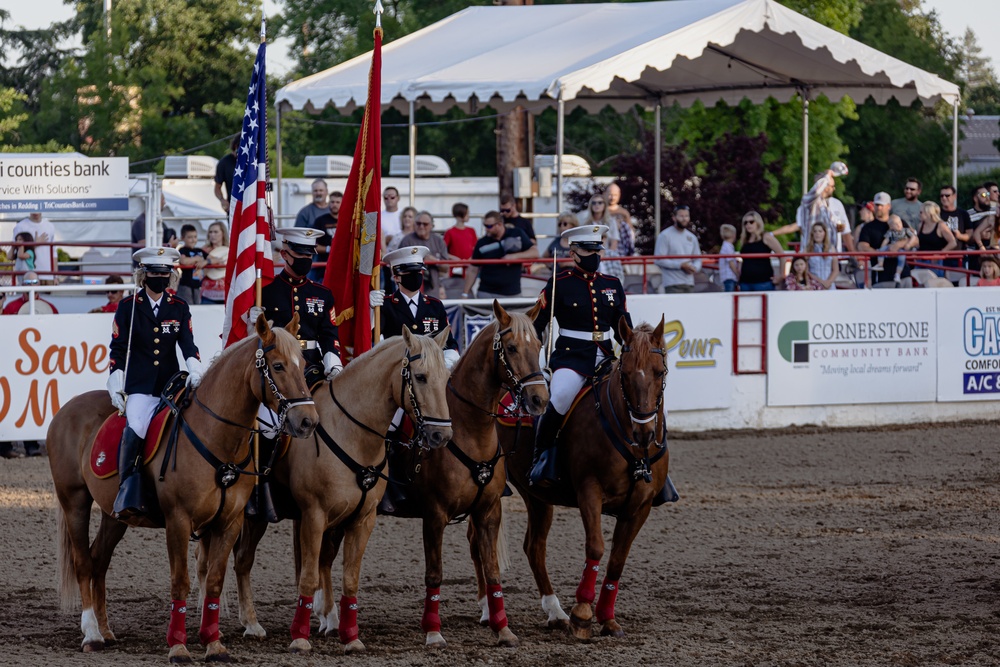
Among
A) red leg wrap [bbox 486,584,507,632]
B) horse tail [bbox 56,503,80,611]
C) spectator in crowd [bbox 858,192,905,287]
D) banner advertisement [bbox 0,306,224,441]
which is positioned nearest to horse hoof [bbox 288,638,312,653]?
red leg wrap [bbox 486,584,507,632]

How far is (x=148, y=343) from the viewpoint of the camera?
335 inches

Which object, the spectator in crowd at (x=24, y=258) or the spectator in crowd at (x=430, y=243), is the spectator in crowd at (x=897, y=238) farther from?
the spectator in crowd at (x=24, y=258)

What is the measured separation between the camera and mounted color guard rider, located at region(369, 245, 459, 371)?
929cm

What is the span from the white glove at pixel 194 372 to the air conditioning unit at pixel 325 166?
19540 millimetres

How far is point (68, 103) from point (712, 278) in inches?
1268

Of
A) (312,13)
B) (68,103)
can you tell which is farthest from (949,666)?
(312,13)

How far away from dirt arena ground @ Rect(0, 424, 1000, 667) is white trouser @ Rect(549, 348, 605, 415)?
1.43 m

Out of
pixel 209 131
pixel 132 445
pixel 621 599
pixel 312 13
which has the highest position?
pixel 312 13

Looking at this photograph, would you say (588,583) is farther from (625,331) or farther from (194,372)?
(194,372)

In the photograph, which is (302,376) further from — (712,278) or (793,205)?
(793,205)

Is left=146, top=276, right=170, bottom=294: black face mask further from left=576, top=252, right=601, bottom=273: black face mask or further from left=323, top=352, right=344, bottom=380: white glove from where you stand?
left=576, top=252, right=601, bottom=273: black face mask

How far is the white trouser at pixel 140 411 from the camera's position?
8195 mm

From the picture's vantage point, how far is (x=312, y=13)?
5175 centimetres

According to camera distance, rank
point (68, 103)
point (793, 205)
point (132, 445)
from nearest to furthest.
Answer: point (132, 445) < point (793, 205) < point (68, 103)
